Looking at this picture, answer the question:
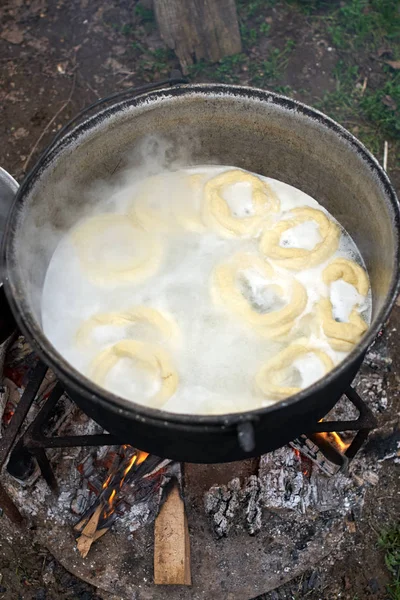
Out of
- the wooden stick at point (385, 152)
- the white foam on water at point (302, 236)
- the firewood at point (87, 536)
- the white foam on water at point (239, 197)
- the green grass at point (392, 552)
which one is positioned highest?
the white foam on water at point (239, 197)

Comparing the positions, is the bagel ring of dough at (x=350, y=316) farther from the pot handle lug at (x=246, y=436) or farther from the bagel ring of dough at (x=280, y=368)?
the pot handle lug at (x=246, y=436)

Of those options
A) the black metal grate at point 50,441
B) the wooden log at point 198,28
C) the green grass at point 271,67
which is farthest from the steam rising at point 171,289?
the wooden log at point 198,28

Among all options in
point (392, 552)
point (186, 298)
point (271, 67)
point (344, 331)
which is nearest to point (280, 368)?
point (344, 331)

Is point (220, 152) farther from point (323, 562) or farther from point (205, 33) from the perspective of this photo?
point (323, 562)

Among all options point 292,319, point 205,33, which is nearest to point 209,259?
point 292,319

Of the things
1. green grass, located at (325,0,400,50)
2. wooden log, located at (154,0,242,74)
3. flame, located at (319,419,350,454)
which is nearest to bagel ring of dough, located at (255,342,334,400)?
flame, located at (319,419,350,454)

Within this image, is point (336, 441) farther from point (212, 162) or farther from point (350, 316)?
point (212, 162)
